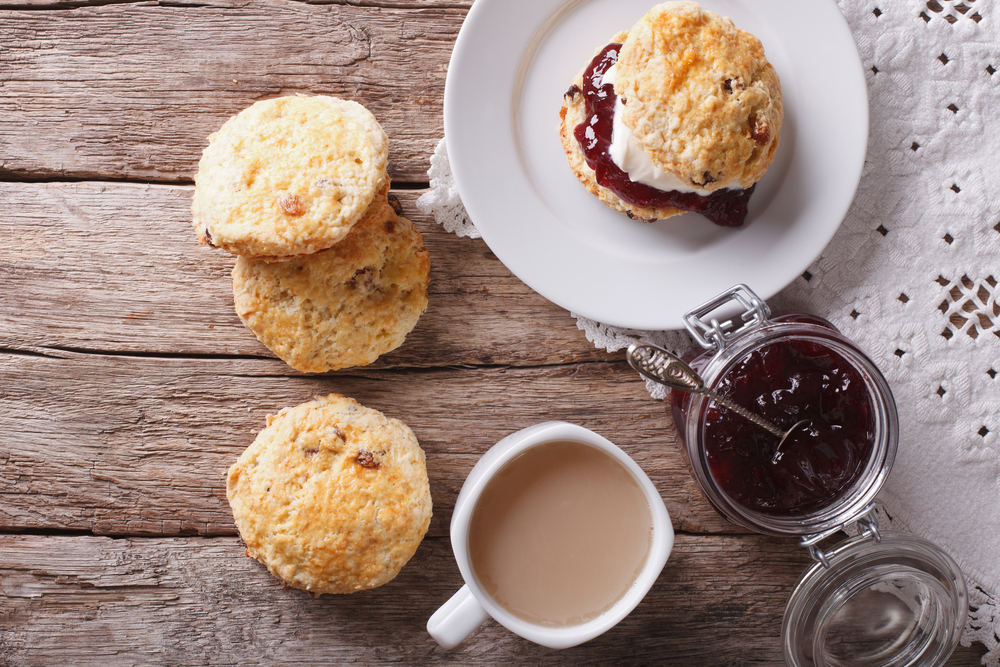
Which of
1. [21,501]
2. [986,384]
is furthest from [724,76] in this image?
[21,501]

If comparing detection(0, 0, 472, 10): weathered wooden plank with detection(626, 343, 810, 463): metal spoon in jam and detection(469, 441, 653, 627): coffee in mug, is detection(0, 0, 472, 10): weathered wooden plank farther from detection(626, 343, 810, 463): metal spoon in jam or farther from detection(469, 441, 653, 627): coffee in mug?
detection(469, 441, 653, 627): coffee in mug

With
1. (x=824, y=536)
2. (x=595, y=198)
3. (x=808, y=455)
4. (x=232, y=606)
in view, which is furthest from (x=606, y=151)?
(x=232, y=606)

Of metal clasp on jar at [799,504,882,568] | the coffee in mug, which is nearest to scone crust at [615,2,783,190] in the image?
the coffee in mug

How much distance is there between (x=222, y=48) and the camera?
6.88 ft

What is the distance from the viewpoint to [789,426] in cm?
171

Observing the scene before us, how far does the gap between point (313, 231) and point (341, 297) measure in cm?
28

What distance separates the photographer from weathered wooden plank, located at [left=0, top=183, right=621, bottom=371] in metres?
2.11

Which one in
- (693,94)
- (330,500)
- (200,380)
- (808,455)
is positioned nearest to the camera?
(693,94)

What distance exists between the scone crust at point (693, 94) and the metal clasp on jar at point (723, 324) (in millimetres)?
361

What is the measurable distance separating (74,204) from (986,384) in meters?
3.05

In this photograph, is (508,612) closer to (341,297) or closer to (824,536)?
(824,536)

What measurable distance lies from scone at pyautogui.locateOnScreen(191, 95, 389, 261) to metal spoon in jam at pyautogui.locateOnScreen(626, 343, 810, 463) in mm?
857

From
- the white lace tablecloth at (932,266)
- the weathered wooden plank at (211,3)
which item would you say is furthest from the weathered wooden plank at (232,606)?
the weathered wooden plank at (211,3)

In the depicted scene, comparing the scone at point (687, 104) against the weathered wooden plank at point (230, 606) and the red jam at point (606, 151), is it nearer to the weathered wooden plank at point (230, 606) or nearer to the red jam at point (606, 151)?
the red jam at point (606, 151)
